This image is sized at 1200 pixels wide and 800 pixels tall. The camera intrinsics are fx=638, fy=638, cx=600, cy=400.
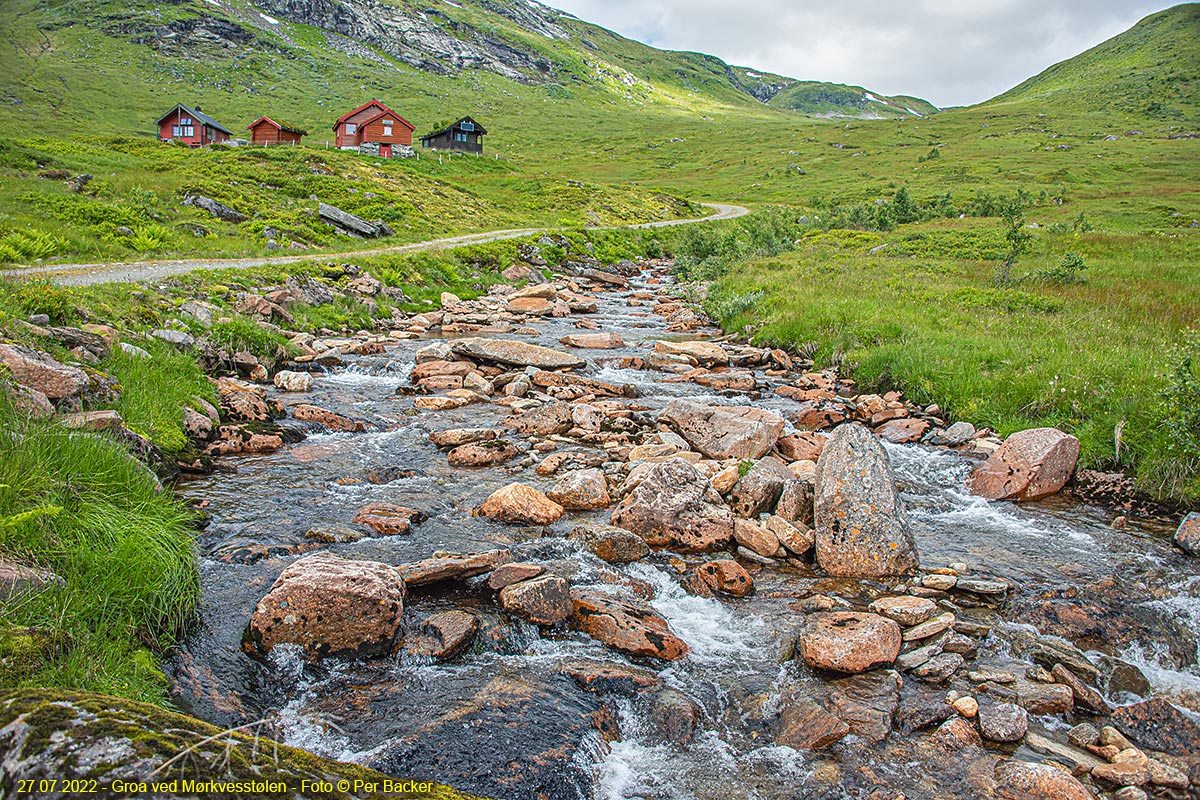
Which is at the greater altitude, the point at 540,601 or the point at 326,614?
the point at 540,601

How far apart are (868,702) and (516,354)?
14794mm

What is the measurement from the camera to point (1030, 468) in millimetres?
10859

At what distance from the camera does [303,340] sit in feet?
63.1

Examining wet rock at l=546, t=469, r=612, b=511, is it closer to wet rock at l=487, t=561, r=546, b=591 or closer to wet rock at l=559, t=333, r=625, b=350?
wet rock at l=487, t=561, r=546, b=591

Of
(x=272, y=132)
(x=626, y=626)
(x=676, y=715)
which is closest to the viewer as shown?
(x=676, y=715)

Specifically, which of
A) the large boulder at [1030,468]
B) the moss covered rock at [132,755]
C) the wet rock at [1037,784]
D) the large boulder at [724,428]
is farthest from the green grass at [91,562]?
the large boulder at [1030,468]

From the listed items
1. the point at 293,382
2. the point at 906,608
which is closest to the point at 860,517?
the point at 906,608

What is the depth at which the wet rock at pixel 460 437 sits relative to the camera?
12844mm

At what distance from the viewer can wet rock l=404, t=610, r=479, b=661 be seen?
6.67 metres

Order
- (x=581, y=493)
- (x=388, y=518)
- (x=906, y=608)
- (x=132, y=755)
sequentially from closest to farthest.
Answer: (x=132, y=755), (x=906, y=608), (x=388, y=518), (x=581, y=493)

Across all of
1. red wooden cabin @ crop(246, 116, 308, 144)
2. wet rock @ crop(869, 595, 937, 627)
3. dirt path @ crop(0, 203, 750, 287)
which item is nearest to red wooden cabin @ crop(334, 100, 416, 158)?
red wooden cabin @ crop(246, 116, 308, 144)

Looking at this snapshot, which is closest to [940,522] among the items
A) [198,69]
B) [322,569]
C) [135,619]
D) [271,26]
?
[322,569]

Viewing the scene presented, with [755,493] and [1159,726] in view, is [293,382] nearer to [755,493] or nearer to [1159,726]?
[755,493]

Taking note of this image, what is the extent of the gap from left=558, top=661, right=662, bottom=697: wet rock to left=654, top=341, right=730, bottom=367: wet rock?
1460cm
